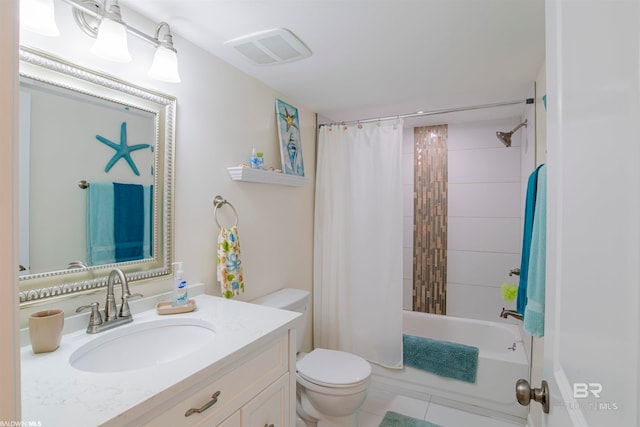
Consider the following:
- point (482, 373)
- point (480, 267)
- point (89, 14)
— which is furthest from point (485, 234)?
point (89, 14)

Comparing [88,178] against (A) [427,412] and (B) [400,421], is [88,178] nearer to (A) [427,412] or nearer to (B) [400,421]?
(B) [400,421]

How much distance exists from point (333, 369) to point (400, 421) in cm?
63

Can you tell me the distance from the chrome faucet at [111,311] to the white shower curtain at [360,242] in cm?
166

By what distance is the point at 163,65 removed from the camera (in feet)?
4.44

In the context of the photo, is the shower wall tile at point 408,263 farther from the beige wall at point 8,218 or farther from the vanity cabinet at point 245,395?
the beige wall at point 8,218

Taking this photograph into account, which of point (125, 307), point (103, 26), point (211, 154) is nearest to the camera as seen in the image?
point (103, 26)

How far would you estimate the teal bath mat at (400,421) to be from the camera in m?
2.04

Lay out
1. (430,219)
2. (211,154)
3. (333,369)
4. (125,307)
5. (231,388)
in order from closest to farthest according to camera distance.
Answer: (231,388) < (125,307) < (211,154) < (333,369) < (430,219)

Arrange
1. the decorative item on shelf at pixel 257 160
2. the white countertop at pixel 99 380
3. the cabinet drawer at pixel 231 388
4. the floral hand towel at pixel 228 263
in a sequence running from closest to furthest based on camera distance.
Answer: the white countertop at pixel 99 380 → the cabinet drawer at pixel 231 388 → the floral hand towel at pixel 228 263 → the decorative item on shelf at pixel 257 160

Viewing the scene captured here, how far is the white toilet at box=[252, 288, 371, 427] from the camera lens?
5.75 feet

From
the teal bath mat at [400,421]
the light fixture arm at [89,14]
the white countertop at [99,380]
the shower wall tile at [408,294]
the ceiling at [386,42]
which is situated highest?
the ceiling at [386,42]

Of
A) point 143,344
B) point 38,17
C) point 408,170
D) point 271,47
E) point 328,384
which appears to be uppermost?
point 271,47

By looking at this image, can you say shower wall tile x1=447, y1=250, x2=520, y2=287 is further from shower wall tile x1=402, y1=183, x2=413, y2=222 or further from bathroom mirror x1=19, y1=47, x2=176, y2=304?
bathroom mirror x1=19, y1=47, x2=176, y2=304

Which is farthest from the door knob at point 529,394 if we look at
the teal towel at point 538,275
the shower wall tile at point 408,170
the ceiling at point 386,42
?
the shower wall tile at point 408,170
